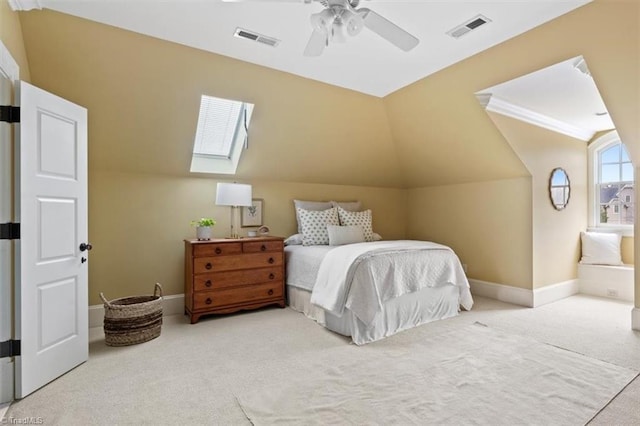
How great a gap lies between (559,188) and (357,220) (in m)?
2.69

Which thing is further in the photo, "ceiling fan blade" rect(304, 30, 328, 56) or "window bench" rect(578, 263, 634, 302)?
"window bench" rect(578, 263, 634, 302)

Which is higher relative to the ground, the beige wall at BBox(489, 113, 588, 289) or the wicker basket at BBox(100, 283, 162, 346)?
the beige wall at BBox(489, 113, 588, 289)

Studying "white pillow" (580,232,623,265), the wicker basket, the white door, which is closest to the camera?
the white door

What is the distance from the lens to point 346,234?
423 centimetres

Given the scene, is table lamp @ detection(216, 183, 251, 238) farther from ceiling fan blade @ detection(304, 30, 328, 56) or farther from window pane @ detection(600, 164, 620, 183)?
window pane @ detection(600, 164, 620, 183)

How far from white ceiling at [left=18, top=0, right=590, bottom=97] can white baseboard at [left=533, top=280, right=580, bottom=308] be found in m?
2.94

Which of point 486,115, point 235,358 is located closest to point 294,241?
point 235,358

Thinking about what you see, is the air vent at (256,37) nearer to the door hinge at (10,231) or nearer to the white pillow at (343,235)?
the door hinge at (10,231)

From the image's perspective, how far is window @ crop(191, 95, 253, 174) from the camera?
3.84 meters

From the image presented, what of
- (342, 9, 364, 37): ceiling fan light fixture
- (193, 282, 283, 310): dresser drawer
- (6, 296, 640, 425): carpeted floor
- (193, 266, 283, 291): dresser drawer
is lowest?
(6, 296, 640, 425): carpeted floor

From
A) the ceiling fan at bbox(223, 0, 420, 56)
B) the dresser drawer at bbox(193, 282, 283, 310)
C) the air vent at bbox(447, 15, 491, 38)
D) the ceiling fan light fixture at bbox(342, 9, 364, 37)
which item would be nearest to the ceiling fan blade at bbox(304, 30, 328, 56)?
the ceiling fan at bbox(223, 0, 420, 56)

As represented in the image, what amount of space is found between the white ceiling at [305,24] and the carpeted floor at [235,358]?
97.0 inches

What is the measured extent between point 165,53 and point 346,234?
2711mm

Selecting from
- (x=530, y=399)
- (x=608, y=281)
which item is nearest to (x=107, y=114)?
(x=530, y=399)
